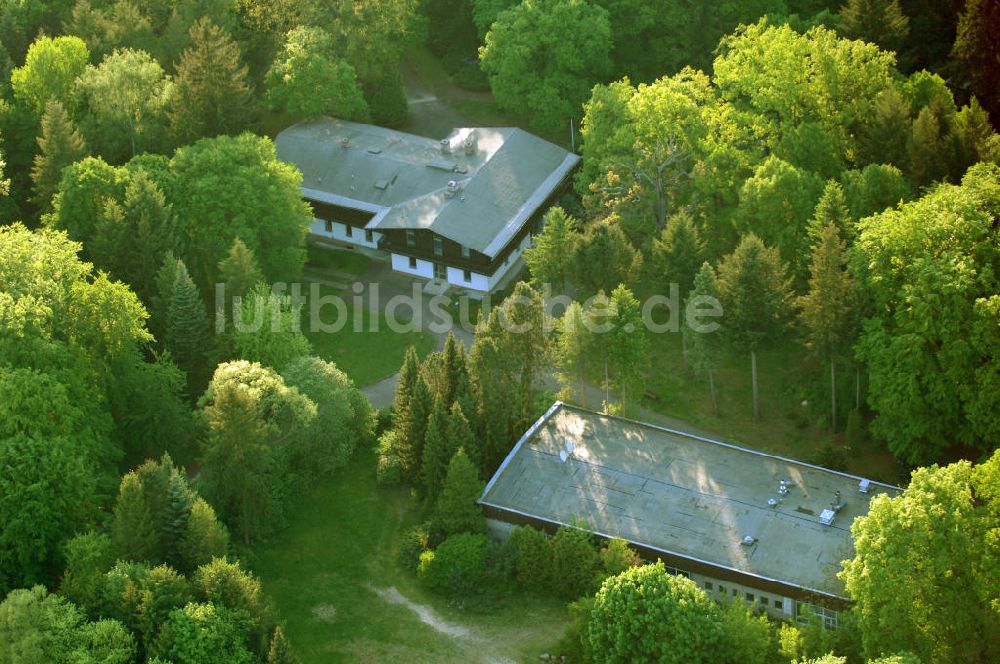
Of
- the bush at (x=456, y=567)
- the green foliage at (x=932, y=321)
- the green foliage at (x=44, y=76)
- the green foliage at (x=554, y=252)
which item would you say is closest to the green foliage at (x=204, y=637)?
the bush at (x=456, y=567)

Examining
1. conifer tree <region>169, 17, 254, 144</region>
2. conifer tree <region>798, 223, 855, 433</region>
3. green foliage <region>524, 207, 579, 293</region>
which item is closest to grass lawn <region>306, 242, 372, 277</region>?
conifer tree <region>169, 17, 254, 144</region>

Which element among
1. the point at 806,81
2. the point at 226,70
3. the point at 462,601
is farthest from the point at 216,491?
the point at 806,81

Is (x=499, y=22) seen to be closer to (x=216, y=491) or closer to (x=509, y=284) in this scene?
(x=509, y=284)

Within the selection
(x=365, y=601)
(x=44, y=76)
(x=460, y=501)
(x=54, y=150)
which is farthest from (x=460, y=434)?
(x=44, y=76)

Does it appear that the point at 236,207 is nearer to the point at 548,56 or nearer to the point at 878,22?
the point at 548,56

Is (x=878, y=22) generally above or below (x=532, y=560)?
above

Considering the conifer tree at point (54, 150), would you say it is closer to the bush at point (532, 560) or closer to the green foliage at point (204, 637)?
the green foliage at point (204, 637)
